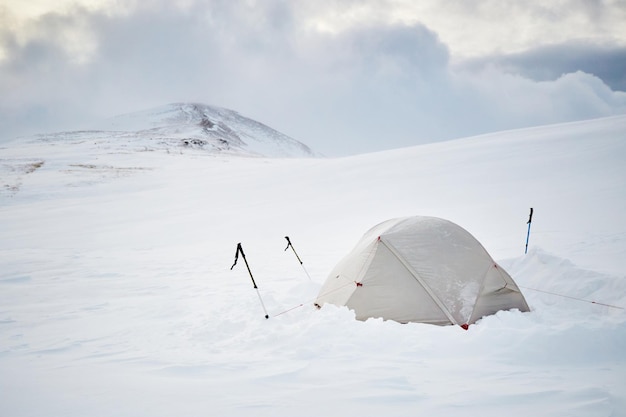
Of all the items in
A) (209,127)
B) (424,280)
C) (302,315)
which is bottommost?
(302,315)

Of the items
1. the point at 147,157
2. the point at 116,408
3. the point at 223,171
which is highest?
the point at 147,157

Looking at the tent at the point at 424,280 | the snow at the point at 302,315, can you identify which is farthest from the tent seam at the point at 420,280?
the snow at the point at 302,315

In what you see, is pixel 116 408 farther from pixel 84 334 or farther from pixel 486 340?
pixel 486 340

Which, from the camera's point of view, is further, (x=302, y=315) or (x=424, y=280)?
(x=302, y=315)

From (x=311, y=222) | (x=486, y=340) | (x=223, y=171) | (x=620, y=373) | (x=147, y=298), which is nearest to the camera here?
(x=620, y=373)

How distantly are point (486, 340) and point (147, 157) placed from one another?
51432 mm

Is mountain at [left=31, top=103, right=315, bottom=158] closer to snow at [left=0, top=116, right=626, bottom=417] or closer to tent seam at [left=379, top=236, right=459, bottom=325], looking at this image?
snow at [left=0, top=116, right=626, bottom=417]

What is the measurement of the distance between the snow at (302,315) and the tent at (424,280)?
336 mm

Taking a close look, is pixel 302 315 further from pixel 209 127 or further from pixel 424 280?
pixel 209 127

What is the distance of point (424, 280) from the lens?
660 centimetres

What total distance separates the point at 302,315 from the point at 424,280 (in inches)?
93.4

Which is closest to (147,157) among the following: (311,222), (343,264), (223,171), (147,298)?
(223,171)

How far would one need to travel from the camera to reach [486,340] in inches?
217

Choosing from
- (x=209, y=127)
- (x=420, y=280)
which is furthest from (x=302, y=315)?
(x=209, y=127)
